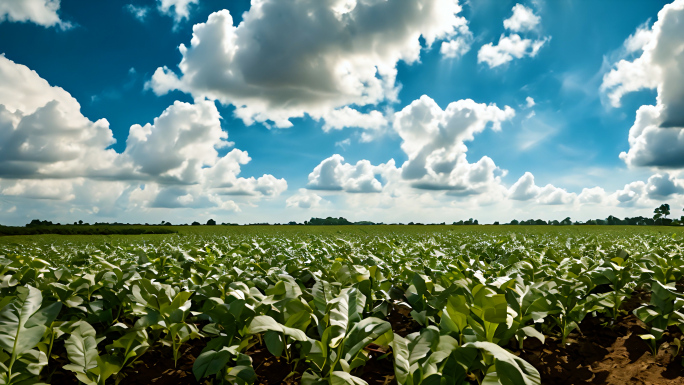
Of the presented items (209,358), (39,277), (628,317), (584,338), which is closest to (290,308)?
(209,358)

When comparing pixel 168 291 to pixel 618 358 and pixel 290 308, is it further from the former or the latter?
pixel 618 358

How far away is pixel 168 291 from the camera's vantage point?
3152mm

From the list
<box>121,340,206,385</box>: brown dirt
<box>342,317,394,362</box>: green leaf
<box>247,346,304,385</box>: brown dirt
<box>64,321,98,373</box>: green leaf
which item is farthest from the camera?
<box>121,340,206,385</box>: brown dirt

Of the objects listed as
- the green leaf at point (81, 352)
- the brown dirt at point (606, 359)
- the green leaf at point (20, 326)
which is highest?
the green leaf at point (20, 326)

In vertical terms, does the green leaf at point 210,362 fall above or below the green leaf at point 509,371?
below

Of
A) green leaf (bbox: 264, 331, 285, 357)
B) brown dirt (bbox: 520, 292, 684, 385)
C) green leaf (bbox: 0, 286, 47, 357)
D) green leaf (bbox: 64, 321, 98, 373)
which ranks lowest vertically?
brown dirt (bbox: 520, 292, 684, 385)

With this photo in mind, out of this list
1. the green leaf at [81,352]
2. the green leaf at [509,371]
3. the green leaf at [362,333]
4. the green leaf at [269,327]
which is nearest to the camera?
the green leaf at [509,371]

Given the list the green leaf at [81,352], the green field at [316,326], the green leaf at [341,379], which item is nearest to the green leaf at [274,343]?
the green field at [316,326]

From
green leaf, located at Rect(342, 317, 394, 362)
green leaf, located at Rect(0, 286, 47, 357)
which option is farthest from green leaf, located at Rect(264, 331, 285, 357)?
green leaf, located at Rect(0, 286, 47, 357)

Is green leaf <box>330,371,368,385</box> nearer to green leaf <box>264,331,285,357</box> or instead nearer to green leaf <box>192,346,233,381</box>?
green leaf <box>264,331,285,357</box>

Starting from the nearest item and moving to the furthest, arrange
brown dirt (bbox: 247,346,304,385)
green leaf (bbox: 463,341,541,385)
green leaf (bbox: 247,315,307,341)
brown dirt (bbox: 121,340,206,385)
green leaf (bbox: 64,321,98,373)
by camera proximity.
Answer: green leaf (bbox: 463,341,541,385), green leaf (bbox: 247,315,307,341), green leaf (bbox: 64,321,98,373), brown dirt (bbox: 247,346,304,385), brown dirt (bbox: 121,340,206,385)

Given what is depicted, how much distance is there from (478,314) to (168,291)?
2.41 metres

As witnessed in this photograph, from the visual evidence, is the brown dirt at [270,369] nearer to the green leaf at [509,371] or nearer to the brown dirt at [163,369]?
the brown dirt at [163,369]

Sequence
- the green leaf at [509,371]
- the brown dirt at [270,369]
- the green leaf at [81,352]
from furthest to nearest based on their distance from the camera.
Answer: the brown dirt at [270,369] → the green leaf at [81,352] → the green leaf at [509,371]
